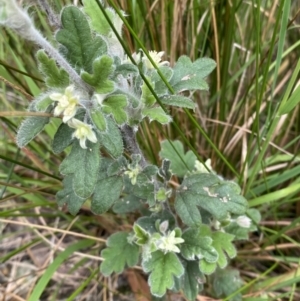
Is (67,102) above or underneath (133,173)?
above

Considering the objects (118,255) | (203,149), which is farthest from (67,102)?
(203,149)

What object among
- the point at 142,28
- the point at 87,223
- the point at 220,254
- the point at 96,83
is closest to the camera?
the point at 96,83

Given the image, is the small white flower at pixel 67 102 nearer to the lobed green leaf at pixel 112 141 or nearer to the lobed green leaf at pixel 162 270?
the lobed green leaf at pixel 112 141

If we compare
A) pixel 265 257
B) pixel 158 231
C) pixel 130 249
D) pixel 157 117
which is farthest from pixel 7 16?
pixel 265 257

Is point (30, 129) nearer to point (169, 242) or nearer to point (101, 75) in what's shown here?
point (101, 75)

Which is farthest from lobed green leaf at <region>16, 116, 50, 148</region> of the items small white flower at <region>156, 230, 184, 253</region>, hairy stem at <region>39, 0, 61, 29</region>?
small white flower at <region>156, 230, 184, 253</region>

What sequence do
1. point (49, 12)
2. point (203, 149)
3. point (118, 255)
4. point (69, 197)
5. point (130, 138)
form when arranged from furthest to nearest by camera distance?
point (203, 149), point (118, 255), point (69, 197), point (130, 138), point (49, 12)

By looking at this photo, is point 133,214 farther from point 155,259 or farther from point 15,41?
point 15,41
